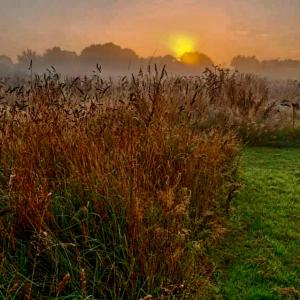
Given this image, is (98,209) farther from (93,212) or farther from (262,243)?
(262,243)

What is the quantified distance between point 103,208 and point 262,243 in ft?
7.05

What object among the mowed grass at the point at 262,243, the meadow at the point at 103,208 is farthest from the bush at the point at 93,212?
the mowed grass at the point at 262,243

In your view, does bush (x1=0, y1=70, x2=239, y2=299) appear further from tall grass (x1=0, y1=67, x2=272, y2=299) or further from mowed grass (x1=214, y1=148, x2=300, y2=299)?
mowed grass (x1=214, y1=148, x2=300, y2=299)

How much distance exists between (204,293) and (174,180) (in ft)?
5.40

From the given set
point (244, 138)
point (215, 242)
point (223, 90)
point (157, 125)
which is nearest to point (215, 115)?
point (244, 138)

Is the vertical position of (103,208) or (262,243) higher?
(103,208)

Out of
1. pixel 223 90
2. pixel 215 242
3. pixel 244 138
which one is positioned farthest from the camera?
pixel 223 90

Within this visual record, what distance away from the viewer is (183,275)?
3957 mm

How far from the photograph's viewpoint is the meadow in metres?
3.65

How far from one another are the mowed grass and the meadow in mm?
118

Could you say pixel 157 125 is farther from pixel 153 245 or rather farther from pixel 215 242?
pixel 153 245

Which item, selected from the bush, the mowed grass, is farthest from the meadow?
the mowed grass

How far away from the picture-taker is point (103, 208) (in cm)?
421

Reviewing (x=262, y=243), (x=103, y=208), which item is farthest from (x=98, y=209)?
(x=262, y=243)
